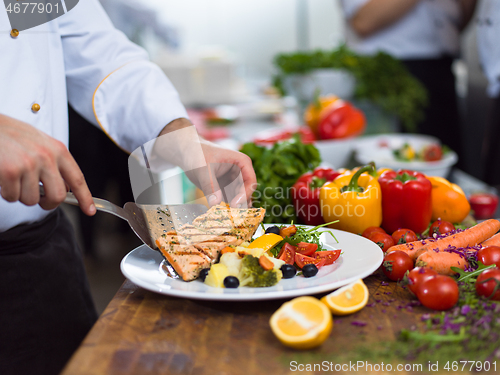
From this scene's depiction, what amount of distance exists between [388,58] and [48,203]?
250 cm

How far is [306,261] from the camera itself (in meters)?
0.98

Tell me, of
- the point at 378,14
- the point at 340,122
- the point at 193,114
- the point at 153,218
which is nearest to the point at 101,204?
the point at 153,218

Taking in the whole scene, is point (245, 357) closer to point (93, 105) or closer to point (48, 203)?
point (48, 203)

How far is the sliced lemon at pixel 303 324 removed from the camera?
26.9 inches

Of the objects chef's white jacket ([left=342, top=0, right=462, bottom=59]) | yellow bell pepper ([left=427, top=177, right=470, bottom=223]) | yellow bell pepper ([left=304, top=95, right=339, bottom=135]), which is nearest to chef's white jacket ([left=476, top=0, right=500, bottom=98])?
chef's white jacket ([left=342, top=0, right=462, bottom=59])

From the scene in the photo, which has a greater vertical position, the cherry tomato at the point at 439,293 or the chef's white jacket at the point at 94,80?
the chef's white jacket at the point at 94,80

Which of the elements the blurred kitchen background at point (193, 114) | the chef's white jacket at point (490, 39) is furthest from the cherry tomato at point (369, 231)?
the chef's white jacket at point (490, 39)

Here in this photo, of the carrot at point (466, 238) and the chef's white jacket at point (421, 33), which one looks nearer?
the carrot at point (466, 238)

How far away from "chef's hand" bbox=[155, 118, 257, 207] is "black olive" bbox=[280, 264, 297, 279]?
0.78 ft

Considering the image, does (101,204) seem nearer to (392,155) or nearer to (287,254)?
(287,254)

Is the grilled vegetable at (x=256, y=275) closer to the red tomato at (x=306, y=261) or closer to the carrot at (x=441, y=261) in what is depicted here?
the red tomato at (x=306, y=261)

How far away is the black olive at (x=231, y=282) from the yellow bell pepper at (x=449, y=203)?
0.79 metres

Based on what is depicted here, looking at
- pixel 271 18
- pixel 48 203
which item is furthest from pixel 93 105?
pixel 271 18

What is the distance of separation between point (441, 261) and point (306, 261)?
297 millimetres
